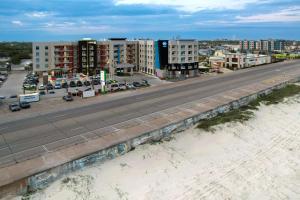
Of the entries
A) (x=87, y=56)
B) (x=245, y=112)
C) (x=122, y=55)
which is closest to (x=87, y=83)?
(x=87, y=56)

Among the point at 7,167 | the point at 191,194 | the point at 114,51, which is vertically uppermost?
the point at 114,51

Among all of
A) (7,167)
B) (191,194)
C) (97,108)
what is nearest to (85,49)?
(97,108)

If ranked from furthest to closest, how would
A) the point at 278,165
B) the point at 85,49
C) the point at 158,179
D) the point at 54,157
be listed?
1. the point at 85,49
2. the point at 278,165
3. the point at 54,157
4. the point at 158,179

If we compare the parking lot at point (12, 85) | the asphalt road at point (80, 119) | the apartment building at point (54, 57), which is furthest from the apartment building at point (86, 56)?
the asphalt road at point (80, 119)

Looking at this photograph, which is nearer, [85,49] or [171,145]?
[171,145]

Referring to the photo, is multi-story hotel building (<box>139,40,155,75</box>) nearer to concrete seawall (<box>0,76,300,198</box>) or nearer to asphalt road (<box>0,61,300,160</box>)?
asphalt road (<box>0,61,300,160</box>)

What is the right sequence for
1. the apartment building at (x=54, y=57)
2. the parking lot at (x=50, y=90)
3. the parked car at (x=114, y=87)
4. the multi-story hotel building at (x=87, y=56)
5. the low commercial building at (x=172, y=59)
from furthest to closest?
the multi-story hotel building at (x=87, y=56) < the low commercial building at (x=172, y=59) < the apartment building at (x=54, y=57) < the parked car at (x=114, y=87) < the parking lot at (x=50, y=90)

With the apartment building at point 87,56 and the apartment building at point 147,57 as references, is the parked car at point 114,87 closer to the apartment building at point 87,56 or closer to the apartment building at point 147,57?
the apartment building at point 147,57

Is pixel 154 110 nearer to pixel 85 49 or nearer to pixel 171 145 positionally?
pixel 171 145

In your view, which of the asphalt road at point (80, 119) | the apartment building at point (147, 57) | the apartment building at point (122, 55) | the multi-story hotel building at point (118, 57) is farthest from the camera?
the apartment building at point (122, 55)
